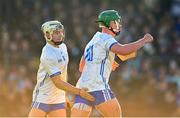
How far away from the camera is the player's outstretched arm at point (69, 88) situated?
28.6 ft

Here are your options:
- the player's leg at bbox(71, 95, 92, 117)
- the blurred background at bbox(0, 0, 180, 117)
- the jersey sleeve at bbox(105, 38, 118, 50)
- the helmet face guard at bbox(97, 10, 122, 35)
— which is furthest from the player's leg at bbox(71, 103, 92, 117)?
the blurred background at bbox(0, 0, 180, 117)

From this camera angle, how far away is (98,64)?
8844mm

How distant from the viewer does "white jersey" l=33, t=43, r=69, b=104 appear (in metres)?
9.03

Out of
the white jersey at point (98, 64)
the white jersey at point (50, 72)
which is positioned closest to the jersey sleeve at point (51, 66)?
the white jersey at point (50, 72)

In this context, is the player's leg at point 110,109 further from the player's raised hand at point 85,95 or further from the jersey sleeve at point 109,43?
the jersey sleeve at point 109,43

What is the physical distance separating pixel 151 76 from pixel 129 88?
59 centimetres

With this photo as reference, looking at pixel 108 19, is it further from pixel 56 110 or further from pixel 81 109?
pixel 56 110

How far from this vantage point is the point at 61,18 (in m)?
18.7

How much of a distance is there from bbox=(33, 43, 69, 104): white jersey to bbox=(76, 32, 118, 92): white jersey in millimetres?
379

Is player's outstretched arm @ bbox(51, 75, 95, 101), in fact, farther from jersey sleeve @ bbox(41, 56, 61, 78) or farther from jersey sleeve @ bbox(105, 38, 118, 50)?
jersey sleeve @ bbox(105, 38, 118, 50)

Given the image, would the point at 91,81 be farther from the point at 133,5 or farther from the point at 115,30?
the point at 133,5

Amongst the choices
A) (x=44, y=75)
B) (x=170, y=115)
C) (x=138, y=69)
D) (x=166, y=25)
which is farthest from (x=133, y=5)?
(x=44, y=75)

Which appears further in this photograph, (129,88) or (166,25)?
(166,25)

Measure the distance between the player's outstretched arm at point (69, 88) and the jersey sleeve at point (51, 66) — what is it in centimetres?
6
